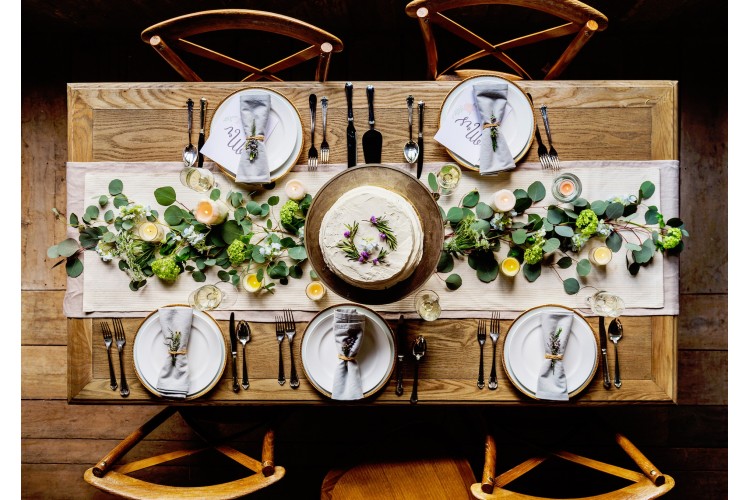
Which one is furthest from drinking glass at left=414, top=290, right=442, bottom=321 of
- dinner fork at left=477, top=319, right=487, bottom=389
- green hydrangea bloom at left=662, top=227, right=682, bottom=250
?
green hydrangea bloom at left=662, top=227, right=682, bottom=250

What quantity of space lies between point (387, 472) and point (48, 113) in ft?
8.55

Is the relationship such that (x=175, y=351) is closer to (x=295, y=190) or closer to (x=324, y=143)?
(x=295, y=190)

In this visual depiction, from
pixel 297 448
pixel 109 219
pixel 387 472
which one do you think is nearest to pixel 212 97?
pixel 109 219

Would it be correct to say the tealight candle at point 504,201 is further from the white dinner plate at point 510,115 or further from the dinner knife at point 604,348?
the dinner knife at point 604,348

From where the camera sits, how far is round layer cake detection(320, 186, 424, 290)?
1312 millimetres

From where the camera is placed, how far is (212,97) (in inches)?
67.4

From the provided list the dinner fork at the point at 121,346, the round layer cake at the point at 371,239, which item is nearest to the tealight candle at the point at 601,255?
the round layer cake at the point at 371,239

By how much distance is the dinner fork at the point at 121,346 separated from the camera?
5.47 feet

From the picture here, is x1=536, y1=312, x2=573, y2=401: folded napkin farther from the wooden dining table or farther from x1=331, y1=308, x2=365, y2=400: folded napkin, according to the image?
x1=331, y1=308, x2=365, y2=400: folded napkin

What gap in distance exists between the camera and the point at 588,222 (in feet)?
5.19

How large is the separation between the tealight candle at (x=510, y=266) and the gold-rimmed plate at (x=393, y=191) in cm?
36

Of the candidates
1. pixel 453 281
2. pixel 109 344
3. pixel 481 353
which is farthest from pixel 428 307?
pixel 109 344

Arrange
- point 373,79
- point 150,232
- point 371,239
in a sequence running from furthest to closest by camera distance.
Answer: point 373,79
point 150,232
point 371,239

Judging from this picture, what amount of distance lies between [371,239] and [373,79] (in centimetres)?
147
